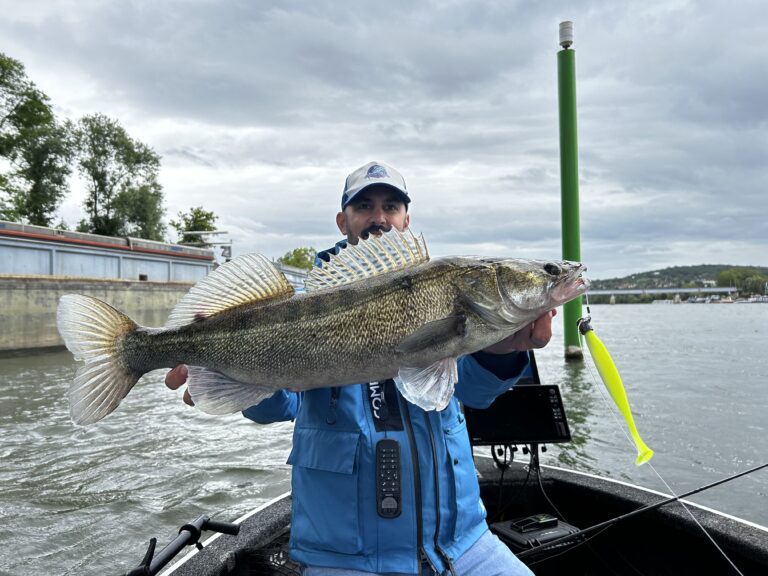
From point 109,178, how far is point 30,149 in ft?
27.2

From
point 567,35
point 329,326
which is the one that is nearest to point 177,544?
point 329,326

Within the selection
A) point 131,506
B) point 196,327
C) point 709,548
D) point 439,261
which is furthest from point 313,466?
point 131,506

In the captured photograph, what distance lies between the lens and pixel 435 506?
2723mm

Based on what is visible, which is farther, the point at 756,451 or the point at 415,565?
the point at 756,451

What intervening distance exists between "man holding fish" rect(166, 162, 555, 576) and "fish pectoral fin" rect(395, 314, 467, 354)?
157mm

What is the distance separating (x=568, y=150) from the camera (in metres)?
15.3

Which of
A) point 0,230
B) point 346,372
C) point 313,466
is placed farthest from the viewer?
point 0,230

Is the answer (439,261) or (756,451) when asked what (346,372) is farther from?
(756,451)

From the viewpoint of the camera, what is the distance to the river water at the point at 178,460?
272 inches

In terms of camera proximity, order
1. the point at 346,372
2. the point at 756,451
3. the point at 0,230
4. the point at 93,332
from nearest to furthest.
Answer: the point at 346,372 → the point at 93,332 → the point at 756,451 → the point at 0,230

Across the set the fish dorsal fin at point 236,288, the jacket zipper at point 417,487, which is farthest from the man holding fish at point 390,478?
the fish dorsal fin at point 236,288

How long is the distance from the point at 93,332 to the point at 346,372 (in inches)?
47.8

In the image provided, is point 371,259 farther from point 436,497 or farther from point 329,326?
point 436,497

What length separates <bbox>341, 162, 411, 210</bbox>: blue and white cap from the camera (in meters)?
3.47
